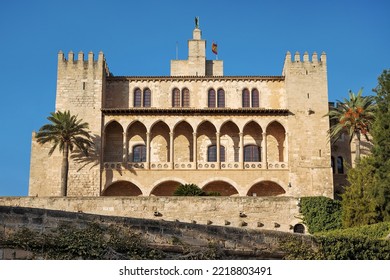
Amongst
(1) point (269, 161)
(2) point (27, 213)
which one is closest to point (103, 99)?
(1) point (269, 161)

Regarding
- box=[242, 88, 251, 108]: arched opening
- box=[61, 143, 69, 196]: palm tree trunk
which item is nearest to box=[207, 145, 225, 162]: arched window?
box=[242, 88, 251, 108]: arched opening

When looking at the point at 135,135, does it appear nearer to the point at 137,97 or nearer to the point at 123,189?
the point at 137,97

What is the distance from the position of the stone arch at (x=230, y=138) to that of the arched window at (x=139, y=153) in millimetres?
5493

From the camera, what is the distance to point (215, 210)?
106 feet

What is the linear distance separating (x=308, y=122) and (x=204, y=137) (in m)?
7.33

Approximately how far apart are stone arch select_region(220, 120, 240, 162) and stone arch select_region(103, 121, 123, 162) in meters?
7.10

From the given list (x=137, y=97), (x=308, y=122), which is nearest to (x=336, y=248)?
(x=308, y=122)

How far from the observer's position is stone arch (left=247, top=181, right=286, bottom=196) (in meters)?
42.4

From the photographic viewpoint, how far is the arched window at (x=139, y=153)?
143ft

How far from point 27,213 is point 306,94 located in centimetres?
3055

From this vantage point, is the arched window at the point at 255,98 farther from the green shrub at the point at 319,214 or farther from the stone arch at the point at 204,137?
the green shrub at the point at 319,214

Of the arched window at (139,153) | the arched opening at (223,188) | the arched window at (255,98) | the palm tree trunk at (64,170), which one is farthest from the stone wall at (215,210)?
the arched window at (255,98)

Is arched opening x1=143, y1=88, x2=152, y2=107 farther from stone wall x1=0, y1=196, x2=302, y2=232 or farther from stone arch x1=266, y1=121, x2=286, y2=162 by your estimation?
stone wall x1=0, y1=196, x2=302, y2=232
